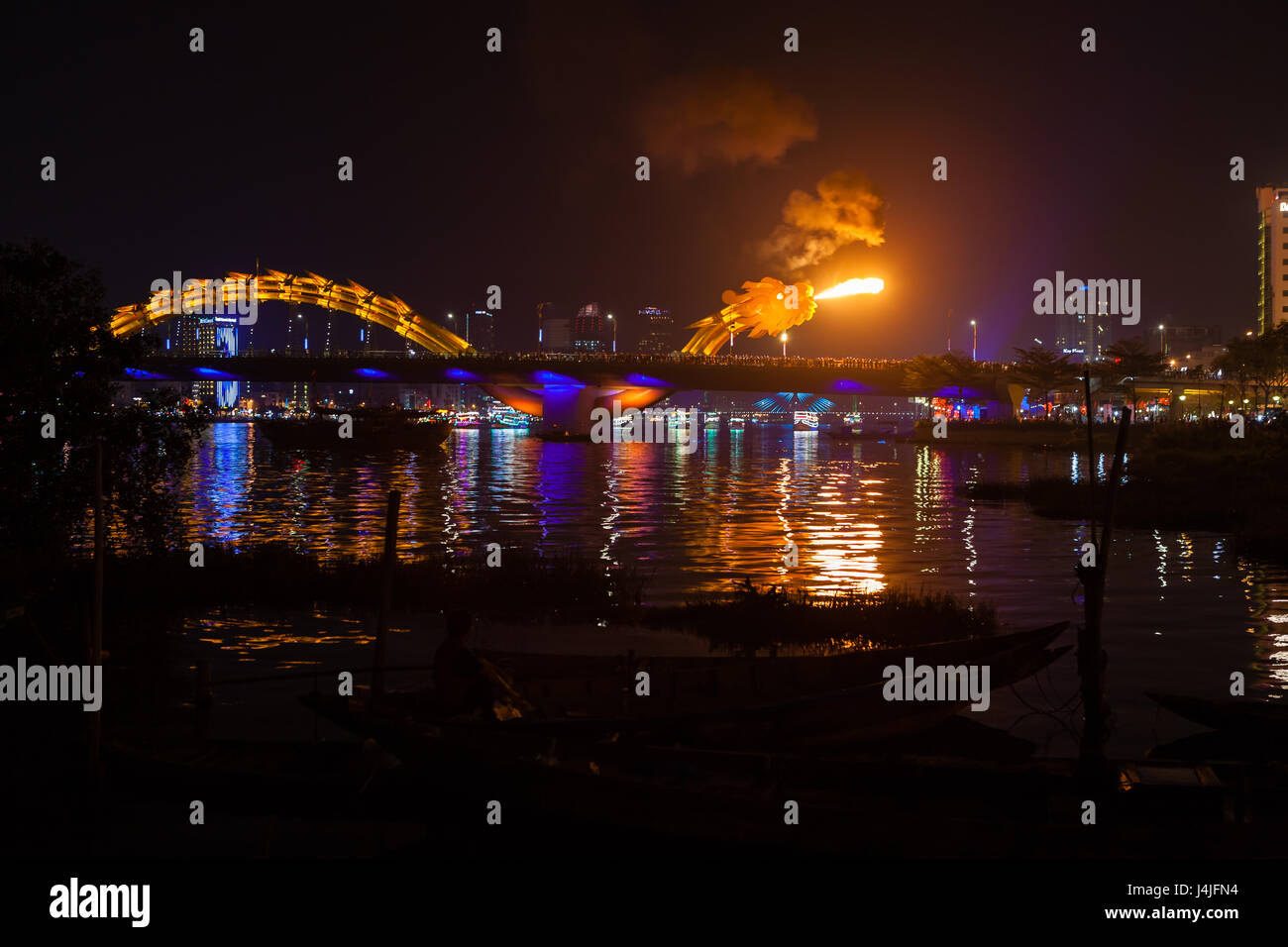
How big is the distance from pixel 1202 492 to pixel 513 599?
122 ft

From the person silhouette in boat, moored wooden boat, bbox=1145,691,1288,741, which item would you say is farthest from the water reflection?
the person silhouette in boat

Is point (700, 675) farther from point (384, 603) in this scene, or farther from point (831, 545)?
point (831, 545)

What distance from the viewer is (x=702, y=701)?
46.6 ft

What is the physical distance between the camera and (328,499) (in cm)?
5600

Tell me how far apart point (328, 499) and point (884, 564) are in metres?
33.2

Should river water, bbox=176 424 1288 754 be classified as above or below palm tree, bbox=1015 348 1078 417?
below

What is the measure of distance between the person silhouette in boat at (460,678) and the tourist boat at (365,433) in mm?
108376

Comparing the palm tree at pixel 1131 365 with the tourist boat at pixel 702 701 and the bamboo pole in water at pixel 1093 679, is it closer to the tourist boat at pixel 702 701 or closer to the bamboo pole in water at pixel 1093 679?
the tourist boat at pixel 702 701

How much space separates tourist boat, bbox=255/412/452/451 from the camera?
120 m

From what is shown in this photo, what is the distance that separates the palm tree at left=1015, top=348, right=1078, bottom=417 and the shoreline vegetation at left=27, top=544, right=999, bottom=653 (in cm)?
14331

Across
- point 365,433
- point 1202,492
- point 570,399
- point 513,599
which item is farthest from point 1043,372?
point 513,599

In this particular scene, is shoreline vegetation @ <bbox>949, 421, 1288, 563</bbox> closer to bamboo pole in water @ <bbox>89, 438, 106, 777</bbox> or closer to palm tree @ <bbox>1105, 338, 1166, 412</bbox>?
bamboo pole in water @ <bbox>89, 438, 106, 777</bbox>
